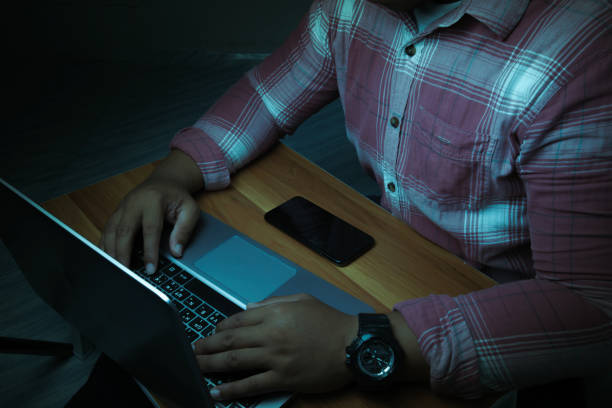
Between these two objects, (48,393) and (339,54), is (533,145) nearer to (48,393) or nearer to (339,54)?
(339,54)

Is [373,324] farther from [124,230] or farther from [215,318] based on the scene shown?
[124,230]

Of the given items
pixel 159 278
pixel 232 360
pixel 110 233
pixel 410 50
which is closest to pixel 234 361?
pixel 232 360

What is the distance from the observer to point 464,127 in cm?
75

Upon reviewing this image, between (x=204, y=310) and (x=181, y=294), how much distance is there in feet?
0.16

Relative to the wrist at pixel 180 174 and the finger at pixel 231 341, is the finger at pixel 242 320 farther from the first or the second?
the wrist at pixel 180 174

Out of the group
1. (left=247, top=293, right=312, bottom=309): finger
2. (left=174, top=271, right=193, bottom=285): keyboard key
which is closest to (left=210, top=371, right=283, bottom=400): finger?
(left=247, top=293, right=312, bottom=309): finger

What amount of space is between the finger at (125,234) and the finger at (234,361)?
0.82ft

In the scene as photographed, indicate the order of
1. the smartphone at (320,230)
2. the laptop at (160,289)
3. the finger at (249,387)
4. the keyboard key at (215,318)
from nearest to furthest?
the laptop at (160,289) < the finger at (249,387) < the keyboard key at (215,318) < the smartphone at (320,230)

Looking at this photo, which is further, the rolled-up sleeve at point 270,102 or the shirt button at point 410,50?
the rolled-up sleeve at point 270,102

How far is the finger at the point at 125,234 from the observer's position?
76cm

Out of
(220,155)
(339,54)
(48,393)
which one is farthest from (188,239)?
(48,393)

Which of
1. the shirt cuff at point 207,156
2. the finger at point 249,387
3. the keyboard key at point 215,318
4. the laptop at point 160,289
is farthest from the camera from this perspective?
the shirt cuff at point 207,156

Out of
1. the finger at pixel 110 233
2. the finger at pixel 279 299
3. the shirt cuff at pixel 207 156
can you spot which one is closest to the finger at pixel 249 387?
the finger at pixel 279 299

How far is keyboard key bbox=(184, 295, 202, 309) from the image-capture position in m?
0.70
